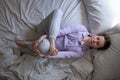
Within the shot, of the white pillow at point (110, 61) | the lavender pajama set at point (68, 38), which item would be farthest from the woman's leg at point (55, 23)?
the white pillow at point (110, 61)

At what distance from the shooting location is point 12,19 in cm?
171

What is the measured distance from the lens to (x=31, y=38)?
1.69 metres

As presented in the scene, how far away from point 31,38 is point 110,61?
0.72m

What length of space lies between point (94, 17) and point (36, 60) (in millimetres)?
635

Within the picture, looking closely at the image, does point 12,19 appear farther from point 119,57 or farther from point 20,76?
point 119,57

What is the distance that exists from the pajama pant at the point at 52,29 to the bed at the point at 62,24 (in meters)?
0.10

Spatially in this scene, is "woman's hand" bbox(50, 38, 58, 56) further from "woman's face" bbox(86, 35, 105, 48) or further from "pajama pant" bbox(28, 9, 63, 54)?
"woman's face" bbox(86, 35, 105, 48)

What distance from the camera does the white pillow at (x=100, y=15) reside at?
5.25ft

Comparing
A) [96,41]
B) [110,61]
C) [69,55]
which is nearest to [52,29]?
[69,55]

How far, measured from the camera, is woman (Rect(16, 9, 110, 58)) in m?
1.50

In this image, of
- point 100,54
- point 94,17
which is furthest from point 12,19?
point 100,54

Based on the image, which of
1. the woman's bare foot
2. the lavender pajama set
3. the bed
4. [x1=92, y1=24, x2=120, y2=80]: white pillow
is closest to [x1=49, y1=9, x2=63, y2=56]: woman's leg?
the lavender pajama set

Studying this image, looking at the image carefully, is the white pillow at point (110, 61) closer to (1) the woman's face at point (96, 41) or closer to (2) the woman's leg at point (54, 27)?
(1) the woman's face at point (96, 41)

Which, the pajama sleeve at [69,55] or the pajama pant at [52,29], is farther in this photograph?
the pajama sleeve at [69,55]
